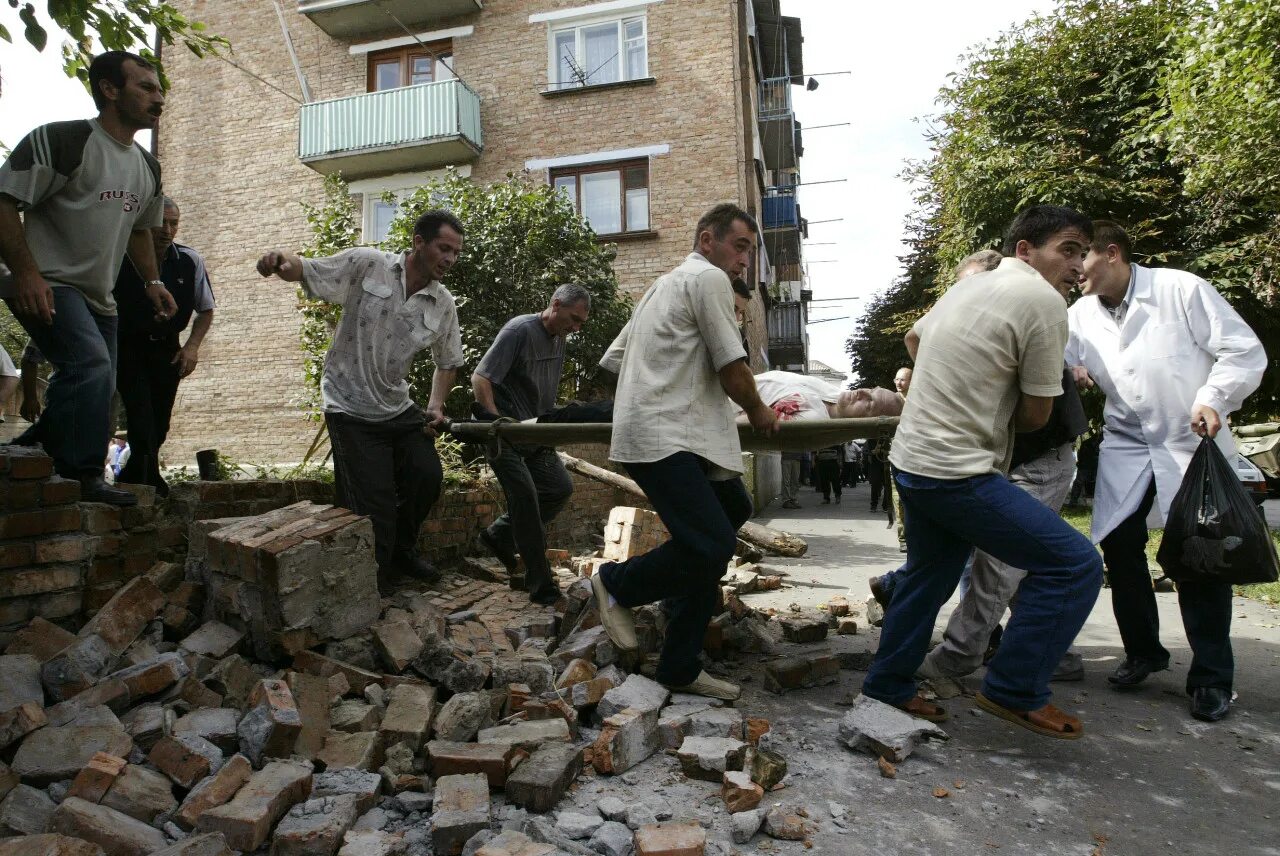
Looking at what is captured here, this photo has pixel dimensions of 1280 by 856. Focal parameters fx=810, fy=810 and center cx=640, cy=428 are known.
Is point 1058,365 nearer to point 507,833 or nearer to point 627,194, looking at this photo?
point 507,833

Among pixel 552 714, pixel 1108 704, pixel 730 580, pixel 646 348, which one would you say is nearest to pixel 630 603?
pixel 552 714

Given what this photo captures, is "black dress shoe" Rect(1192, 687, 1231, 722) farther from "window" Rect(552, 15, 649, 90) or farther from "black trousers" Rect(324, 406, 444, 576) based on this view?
"window" Rect(552, 15, 649, 90)

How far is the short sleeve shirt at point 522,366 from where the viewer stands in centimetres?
484

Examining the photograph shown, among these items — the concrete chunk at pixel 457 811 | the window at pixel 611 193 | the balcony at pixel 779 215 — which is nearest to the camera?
the concrete chunk at pixel 457 811

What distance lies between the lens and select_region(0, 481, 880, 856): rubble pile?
210 centimetres

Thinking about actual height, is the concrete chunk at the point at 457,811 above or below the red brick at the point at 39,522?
below

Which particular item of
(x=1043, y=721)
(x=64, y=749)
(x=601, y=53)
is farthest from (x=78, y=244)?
(x=601, y=53)

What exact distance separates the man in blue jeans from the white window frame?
12948 millimetres

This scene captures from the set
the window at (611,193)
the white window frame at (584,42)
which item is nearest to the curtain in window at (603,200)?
the window at (611,193)

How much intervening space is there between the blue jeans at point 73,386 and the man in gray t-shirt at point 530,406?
1.90 meters

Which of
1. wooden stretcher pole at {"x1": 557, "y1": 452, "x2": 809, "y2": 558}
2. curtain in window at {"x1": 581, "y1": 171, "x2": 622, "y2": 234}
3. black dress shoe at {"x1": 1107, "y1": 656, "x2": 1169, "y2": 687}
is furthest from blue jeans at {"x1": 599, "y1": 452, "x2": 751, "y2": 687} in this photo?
curtain in window at {"x1": 581, "y1": 171, "x2": 622, "y2": 234}

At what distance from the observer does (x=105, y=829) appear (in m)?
1.98

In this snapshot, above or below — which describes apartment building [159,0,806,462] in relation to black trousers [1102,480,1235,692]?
above

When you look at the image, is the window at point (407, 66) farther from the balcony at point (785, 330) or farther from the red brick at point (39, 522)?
the red brick at point (39, 522)
